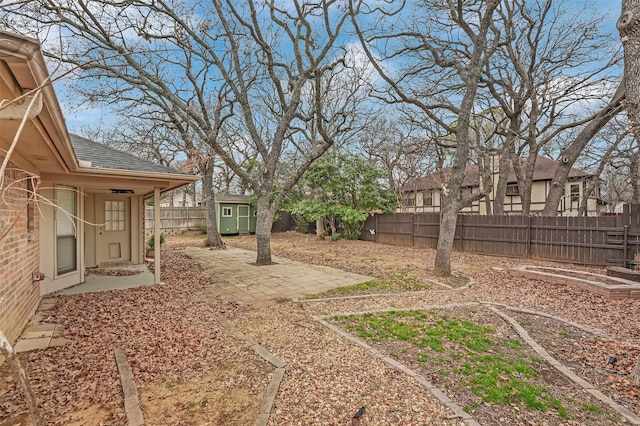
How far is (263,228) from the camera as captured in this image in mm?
8633

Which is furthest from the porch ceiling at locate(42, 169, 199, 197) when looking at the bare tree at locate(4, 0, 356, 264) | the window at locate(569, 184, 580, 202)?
the window at locate(569, 184, 580, 202)

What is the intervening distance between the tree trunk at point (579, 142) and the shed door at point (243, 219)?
49.1ft

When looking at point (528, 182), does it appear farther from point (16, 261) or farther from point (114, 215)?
point (16, 261)

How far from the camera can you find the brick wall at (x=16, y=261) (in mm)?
3270

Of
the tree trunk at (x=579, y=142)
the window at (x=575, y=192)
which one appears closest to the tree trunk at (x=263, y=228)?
Result: the tree trunk at (x=579, y=142)

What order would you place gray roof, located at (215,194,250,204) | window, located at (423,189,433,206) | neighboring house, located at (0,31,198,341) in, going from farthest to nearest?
window, located at (423,189,433,206)
gray roof, located at (215,194,250,204)
neighboring house, located at (0,31,198,341)

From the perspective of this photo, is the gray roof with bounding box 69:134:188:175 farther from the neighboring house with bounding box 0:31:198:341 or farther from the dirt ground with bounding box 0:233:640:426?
the dirt ground with bounding box 0:233:640:426

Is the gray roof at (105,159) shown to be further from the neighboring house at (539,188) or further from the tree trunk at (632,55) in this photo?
the neighboring house at (539,188)

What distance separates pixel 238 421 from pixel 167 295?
3880mm

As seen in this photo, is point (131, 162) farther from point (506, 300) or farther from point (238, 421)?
point (506, 300)

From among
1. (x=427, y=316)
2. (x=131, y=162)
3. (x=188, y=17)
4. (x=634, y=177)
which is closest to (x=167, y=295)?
(x=131, y=162)

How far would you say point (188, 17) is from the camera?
8.02m

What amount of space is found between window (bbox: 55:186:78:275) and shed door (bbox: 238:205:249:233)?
40.3 feet

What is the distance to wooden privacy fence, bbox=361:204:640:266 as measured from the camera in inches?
306
